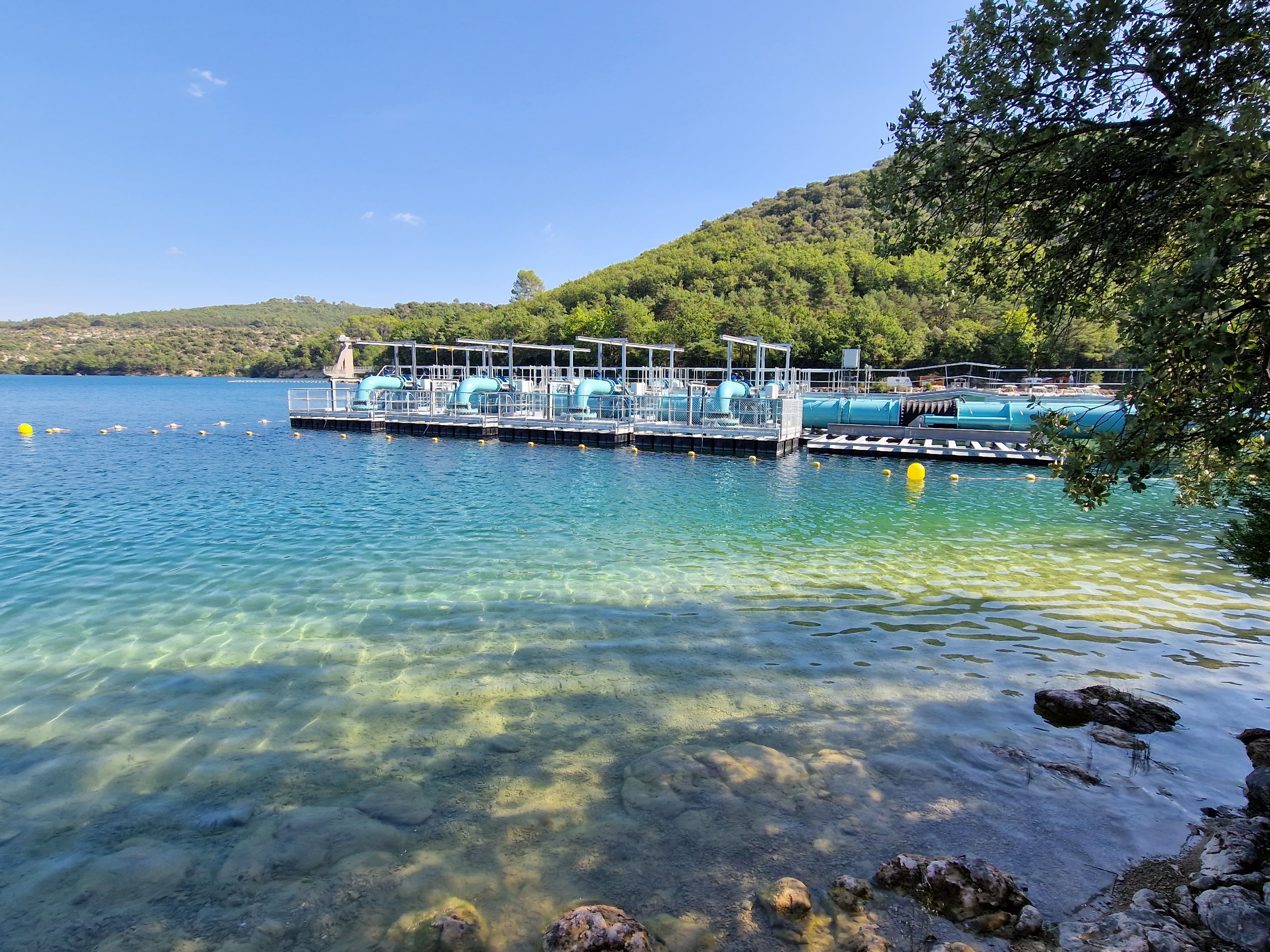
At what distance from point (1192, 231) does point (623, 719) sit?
5.15 metres

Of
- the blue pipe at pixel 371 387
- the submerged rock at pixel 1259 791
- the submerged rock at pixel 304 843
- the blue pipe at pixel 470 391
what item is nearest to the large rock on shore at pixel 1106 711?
the submerged rock at pixel 1259 791

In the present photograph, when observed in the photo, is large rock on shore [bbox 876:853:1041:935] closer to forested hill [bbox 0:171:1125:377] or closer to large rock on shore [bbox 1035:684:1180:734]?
large rock on shore [bbox 1035:684:1180:734]

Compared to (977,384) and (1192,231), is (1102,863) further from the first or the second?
(977,384)

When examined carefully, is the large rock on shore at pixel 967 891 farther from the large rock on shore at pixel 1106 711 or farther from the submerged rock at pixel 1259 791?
the large rock on shore at pixel 1106 711

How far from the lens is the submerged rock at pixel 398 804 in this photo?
4.74 metres

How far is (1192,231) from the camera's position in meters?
3.44

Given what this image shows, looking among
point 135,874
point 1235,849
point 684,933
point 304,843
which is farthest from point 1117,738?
point 135,874

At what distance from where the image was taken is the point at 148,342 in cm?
16462

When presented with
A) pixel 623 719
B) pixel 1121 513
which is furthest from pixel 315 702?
pixel 1121 513

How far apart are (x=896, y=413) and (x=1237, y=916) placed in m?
29.2

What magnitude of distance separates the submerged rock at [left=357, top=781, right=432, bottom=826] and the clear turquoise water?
70 millimetres

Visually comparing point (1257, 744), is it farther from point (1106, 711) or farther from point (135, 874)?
point (135, 874)

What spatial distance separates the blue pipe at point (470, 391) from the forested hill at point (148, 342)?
135342 millimetres

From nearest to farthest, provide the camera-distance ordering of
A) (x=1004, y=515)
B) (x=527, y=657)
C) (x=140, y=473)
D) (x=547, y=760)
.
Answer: (x=547, y=760)
(x=527, y=657)
(x=1004, y=515)
(x=140, y=473)
